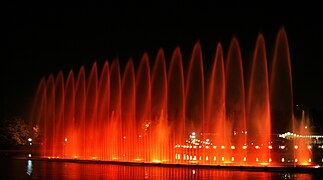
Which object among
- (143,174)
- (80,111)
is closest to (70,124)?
(80,111)

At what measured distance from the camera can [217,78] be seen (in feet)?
109

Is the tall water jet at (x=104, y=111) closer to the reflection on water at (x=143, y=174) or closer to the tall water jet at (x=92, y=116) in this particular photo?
the tall water jet at (x=92, y=116)

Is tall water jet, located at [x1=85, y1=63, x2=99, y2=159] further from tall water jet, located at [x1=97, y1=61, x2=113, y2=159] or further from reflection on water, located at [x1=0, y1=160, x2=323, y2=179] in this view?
reflection on water, located at [x1=0, y1=160, x2=323, y2=179]

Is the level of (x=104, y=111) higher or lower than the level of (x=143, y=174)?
higher

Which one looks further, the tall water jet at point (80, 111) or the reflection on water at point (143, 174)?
the tall water jet at point (80, 111)

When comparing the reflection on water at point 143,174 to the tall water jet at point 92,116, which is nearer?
the reflection on water at point 143,174

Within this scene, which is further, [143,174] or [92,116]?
[92,116]

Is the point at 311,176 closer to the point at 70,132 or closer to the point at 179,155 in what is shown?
the point at 179,155

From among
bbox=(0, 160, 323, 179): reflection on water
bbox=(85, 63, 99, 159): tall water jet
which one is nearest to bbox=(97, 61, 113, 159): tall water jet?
bbox=(85, 63, 99, 159): tall water jet

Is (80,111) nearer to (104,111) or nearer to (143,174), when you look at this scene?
(104,111)

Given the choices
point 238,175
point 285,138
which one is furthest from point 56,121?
point 285,138

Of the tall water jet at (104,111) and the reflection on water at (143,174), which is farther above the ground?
the tall water jet at (104,111)

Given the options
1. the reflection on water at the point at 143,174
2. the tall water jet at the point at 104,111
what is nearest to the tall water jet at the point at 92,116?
the tall water jet at the point at 104,111

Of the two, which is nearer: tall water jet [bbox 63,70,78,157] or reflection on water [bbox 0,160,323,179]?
reflection on water [bbox 0,160,323,179]
